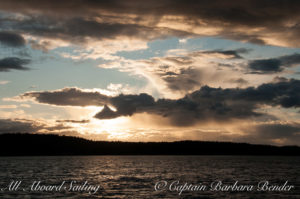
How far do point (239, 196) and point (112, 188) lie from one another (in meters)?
24.2

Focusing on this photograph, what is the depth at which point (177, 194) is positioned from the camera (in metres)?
59.0

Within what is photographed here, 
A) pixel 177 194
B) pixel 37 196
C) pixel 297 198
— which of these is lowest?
pixel 297 198

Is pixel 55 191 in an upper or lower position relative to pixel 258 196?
upper

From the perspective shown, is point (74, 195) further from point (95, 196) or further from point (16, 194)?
point (16, 194)

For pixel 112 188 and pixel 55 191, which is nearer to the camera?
pixel 55 191

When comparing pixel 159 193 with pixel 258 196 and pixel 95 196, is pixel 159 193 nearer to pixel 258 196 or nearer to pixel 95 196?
pixel 95 196


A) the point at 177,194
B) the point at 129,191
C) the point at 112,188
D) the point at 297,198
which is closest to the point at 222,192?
the point at 177,194

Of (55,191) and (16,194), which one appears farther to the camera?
(55,191)

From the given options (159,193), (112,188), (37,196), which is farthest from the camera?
(112,188)

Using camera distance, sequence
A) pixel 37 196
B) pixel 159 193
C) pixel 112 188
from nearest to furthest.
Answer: pixel 37 196 → pixel 159 193 → pixel 112 188

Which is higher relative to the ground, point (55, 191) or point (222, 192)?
point (55, 191)

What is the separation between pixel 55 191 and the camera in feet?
201

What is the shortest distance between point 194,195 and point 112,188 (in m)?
17.2

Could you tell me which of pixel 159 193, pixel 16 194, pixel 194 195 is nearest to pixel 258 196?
pixel 194 195
